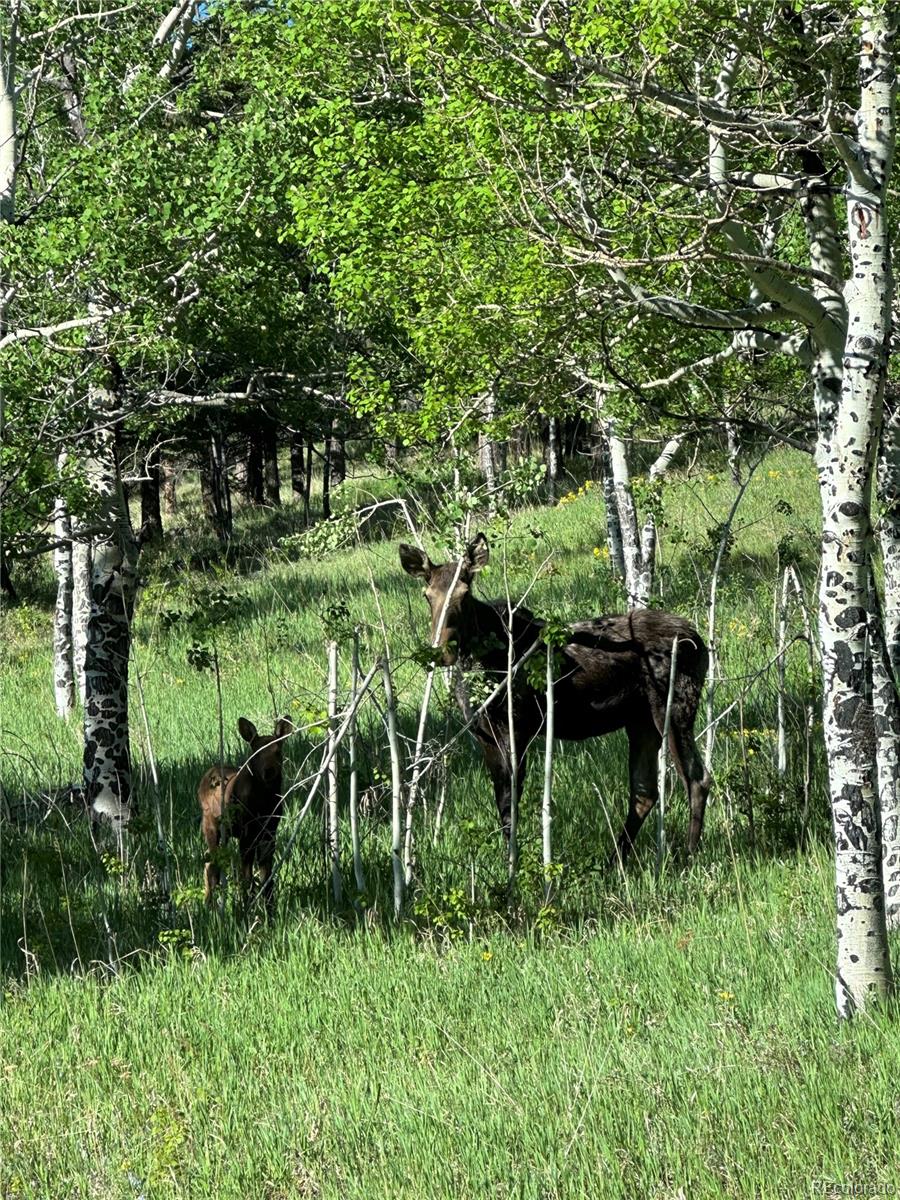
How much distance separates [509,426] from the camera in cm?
917

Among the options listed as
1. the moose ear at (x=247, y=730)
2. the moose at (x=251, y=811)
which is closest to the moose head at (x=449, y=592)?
the moose at (x=251, y=811)

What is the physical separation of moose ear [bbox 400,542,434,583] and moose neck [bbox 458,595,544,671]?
1.17ft

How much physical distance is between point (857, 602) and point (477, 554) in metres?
3.26

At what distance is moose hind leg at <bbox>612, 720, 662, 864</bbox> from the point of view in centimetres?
1011

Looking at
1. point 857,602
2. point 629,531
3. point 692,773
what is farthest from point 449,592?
point 629,531

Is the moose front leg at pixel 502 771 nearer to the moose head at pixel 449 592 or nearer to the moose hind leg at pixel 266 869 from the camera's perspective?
the moose head at pixel 449 592

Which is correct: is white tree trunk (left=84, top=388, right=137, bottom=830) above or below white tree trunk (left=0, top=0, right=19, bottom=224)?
below

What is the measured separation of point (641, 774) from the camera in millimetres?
10359

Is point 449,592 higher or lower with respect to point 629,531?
lower

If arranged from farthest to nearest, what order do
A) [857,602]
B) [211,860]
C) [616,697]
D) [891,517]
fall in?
[616,697] → [891,517] → [211,860] → [857,602]

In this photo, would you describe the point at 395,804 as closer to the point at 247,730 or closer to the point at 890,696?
the point at 247,730

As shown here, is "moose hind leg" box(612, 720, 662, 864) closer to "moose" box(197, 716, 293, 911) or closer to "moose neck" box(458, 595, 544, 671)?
"moose neck" box(458, 595, 544, 671)

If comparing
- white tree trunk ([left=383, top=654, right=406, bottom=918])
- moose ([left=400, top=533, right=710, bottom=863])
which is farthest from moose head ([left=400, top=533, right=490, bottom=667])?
white tree trunk ([left=383, top=654, right=406, bottom=918])

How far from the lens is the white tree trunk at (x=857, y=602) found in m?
5.91
